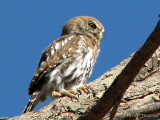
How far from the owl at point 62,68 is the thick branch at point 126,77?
1878 millimetres

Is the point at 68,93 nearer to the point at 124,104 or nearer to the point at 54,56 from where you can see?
the point at 124,104

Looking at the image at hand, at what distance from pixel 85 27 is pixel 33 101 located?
2.57 m

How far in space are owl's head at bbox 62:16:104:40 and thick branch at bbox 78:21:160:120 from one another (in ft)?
13.3

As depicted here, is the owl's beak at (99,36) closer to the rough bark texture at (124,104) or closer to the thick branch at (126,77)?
the rough bark texture at (124,104)

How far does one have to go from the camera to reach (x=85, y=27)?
725cm

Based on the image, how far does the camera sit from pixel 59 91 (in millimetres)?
5508

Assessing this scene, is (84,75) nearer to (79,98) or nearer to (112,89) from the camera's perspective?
(79,98)

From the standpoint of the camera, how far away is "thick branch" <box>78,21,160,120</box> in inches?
100

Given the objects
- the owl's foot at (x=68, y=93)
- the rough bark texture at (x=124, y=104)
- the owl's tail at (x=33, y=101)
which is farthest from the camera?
the owl's tail at (x=33, y=101)

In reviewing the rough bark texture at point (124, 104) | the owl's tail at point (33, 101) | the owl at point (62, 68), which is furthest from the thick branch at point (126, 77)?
the owl's tail at point (33, 101)

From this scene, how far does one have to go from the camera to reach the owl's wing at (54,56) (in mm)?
5547

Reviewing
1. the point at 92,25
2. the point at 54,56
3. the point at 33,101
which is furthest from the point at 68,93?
the point at 92,25

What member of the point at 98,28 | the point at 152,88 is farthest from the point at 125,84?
the point at 98,28

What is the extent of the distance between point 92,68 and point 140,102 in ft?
7.90
